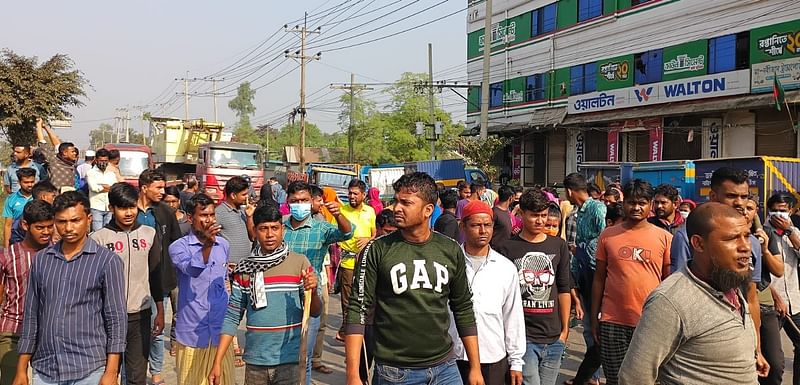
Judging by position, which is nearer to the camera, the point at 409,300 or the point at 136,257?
the point at 409,300

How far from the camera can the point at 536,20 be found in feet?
108

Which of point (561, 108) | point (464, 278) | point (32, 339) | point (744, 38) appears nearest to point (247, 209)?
point (32, 339)

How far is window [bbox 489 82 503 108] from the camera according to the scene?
3584 cm

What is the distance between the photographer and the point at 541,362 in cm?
472

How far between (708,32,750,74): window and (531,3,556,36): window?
9.53 m

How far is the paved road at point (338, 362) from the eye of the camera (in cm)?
659

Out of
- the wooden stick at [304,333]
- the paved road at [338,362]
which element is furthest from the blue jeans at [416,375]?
the paved road at [338,362]

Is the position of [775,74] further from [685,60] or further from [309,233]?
[309,233]

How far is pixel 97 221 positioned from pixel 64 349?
6.46 metres

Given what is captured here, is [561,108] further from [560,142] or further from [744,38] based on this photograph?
[744,38]

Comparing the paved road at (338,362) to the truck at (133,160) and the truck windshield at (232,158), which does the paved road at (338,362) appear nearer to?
the truck at (133,160)

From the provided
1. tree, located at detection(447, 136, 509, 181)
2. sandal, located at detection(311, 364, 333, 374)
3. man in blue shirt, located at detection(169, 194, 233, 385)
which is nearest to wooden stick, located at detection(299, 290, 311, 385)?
man in blue shirt, located at detection(169, 194, 233, 385)

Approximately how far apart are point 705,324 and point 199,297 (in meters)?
3.48

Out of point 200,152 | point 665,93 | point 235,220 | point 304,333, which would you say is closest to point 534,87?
point 665,93
